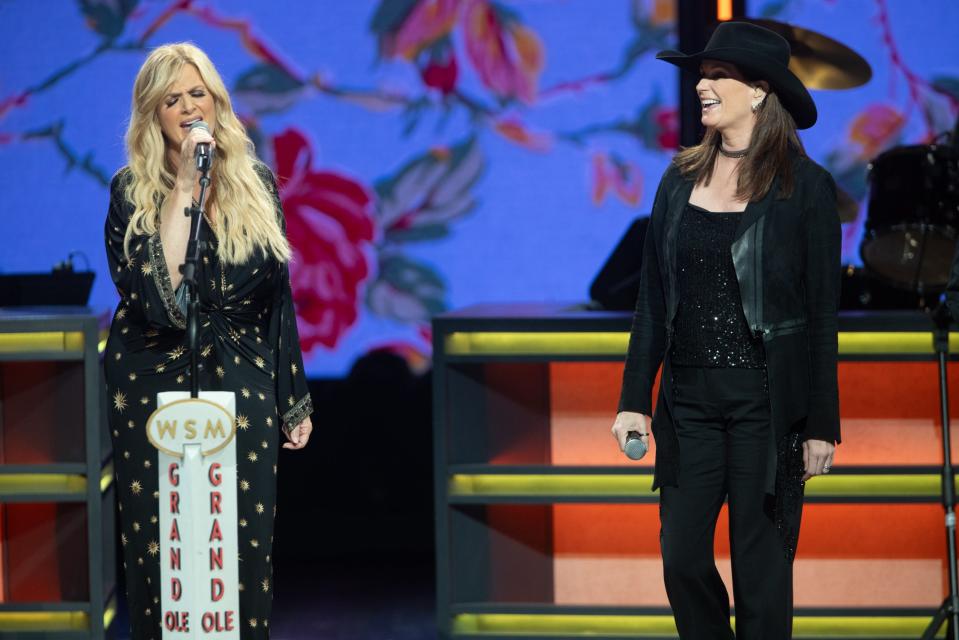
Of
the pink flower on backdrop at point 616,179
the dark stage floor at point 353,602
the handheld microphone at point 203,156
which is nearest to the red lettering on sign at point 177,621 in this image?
the handheld microphone at point 203,156

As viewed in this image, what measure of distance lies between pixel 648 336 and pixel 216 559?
1.27 meters

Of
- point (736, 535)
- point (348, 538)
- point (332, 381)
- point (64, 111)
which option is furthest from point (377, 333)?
point (736, 535)

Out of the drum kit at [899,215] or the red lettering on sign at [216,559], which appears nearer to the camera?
the red lettering on sign at [216,559]

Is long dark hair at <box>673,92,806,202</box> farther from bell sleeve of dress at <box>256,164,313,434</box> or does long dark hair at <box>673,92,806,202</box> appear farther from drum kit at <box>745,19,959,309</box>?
drum kit at <box>745,19,959,309</box>

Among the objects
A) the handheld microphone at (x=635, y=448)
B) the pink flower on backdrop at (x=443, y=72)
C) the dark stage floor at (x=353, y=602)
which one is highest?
the pink flower on backdrop at (x=443, y=72)

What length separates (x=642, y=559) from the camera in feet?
14.7

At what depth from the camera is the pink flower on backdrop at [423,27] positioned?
20.3 ft

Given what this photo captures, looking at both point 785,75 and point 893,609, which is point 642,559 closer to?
point 893,609

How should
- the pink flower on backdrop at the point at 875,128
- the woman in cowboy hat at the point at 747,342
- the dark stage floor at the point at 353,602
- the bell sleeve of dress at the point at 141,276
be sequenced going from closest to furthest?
the bell sleeve of dress at the point at 141,276 < the woman in cowboy hat at the point at 747,342 < the dark stage floor at the point at 353,602 < the pink flower on backdrop at the point at 875,128

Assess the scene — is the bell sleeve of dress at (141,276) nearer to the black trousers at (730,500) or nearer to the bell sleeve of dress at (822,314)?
the black trousers at (730,500)

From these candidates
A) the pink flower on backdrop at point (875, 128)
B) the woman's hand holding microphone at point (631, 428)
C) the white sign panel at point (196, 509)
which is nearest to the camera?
the white sign panel at point (196, 509)

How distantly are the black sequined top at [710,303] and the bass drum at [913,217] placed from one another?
1.64 meters

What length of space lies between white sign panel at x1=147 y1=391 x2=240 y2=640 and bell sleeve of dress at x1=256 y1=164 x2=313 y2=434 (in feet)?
2.27

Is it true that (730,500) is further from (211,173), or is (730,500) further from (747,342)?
(211,173)
